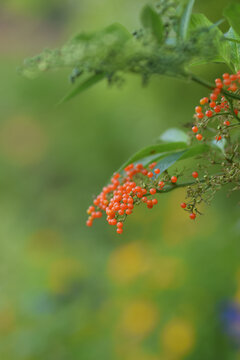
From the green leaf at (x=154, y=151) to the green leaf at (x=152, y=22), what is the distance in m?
0.19

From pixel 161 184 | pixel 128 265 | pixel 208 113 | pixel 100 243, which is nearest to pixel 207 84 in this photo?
pixel 208 113

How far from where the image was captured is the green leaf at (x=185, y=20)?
525 mm

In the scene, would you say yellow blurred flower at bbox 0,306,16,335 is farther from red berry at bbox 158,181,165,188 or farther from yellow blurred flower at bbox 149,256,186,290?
red berry at bbox 158,181,165,188

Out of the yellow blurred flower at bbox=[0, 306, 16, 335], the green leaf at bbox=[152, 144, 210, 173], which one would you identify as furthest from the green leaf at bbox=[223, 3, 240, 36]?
the yellow blurred flower at bbox=[0, 306, 16, 335]

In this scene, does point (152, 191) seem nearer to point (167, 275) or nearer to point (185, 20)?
point (185, 20)

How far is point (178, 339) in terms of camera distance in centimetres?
187

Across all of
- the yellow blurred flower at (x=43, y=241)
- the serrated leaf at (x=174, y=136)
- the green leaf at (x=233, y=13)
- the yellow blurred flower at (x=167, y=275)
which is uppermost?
the yellow blurred flower at (x=43, y=241)

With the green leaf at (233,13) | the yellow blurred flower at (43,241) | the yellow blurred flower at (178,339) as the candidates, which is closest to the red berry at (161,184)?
the green leaf at (233,13)

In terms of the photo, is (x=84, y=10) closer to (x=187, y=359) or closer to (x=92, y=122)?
(x=92, y=122)

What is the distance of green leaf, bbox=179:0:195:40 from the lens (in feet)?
1.72

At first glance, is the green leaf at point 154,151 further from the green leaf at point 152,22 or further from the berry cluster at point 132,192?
the green leaf at point 152,22

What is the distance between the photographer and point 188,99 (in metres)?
2.61

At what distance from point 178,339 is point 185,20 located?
1.56 meters

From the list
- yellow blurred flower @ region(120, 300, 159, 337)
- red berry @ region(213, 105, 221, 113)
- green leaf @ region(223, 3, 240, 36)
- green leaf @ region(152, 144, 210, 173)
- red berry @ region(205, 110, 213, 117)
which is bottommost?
red berry @ region(205, 110, 213, 117)
